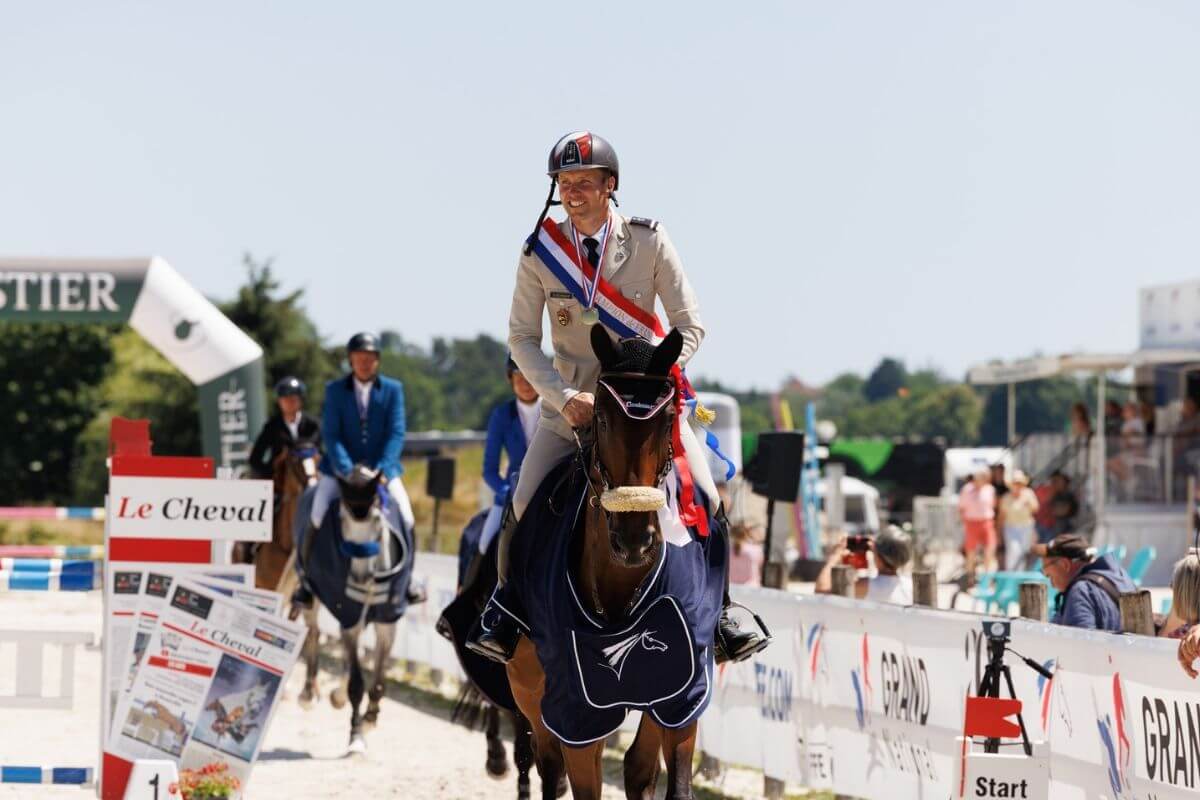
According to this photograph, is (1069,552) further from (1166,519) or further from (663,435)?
(1166,519)

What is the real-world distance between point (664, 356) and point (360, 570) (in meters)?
6.94

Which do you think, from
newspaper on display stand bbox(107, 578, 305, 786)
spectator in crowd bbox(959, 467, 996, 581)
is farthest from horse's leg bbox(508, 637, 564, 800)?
spectator in crowd bbox(959, 467, 996, 581)

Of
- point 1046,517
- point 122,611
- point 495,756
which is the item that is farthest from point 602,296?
point 1046,517

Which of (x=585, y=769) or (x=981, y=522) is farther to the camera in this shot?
(x=981, y=522)

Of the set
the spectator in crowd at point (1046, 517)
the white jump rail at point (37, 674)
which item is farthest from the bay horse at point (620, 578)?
the spectator in crowd at point (1046, 517)

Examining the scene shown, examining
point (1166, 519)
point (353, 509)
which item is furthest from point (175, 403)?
point (353, 509)

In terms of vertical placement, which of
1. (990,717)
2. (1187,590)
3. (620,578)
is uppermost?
(620,578)

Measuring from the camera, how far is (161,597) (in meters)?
9.15

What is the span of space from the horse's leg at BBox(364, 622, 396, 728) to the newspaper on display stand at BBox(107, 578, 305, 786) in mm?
3332

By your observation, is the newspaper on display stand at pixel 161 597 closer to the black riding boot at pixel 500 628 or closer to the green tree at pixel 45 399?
the black riding boot at pixel 500 628

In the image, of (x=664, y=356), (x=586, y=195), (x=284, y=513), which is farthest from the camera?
(x=284, y=513)

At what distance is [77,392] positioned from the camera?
6806 cm

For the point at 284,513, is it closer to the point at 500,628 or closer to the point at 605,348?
the point at 500,628

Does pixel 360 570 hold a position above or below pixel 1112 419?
below
